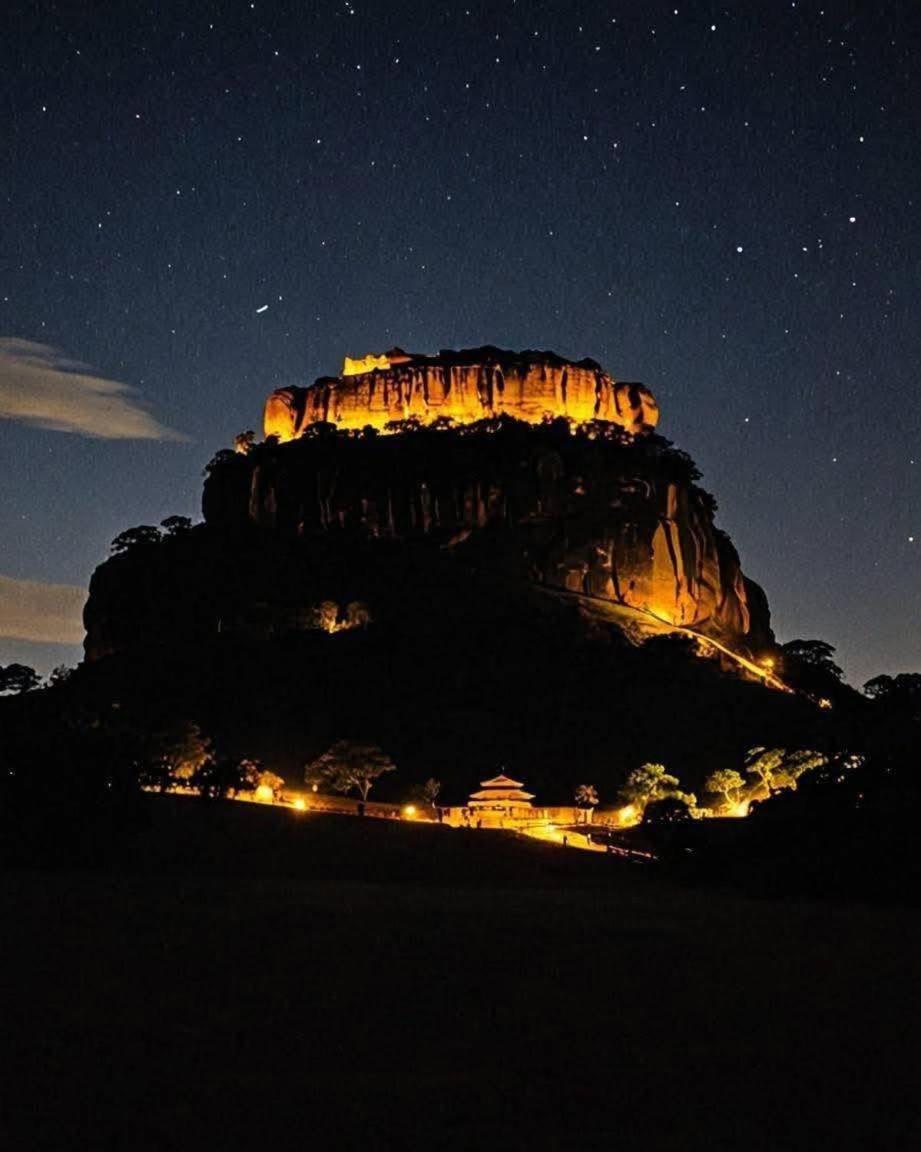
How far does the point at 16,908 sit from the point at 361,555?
348ft

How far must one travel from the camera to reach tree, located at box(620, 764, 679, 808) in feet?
231

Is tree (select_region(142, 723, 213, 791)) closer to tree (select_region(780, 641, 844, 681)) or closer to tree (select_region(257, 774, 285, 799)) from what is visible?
tree (select_region(257, 774, 285, 799))

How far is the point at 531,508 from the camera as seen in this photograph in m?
135

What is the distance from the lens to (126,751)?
46969mm

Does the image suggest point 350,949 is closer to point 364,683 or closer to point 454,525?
point 364,683

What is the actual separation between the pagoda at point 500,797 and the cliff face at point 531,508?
2246 inches

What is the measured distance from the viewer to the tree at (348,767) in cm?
7156

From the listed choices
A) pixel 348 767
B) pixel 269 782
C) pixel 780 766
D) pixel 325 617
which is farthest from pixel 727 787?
pixel 325 617

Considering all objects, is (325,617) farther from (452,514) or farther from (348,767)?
(348,767)

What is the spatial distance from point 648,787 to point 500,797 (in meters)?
7.97

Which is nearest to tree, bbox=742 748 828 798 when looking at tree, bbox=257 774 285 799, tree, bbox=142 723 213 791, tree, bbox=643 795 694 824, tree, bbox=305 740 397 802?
tree, bbox=643 795 694 824

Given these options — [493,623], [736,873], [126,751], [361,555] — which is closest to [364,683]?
[493,623]

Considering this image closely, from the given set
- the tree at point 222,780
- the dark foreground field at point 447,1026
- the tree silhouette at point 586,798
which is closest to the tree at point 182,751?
the tree at point 222,780

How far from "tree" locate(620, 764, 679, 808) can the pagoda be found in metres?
5.45
